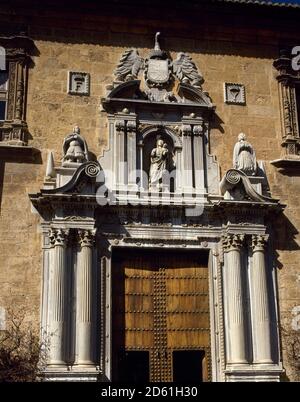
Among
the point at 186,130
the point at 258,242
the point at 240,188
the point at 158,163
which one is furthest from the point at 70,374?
the point at 186,130

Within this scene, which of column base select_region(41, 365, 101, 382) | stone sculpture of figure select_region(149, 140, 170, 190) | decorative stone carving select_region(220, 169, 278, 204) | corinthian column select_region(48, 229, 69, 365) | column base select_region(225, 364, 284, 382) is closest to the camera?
column base select_region(41, 365, 101, 382)

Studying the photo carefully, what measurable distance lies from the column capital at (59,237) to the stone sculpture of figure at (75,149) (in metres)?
1.48

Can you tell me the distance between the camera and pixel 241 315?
41.7 feet

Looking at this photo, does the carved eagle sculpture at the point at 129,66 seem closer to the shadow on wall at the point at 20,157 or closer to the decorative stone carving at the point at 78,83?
the decorative stone carving at the point at 78,83

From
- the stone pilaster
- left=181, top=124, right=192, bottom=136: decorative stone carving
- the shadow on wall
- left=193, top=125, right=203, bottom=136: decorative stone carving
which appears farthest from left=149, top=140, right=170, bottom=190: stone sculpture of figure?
the shadow on wall

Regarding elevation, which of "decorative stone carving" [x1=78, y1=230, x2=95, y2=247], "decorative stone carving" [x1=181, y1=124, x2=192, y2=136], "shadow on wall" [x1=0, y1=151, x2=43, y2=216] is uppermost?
"decorative stone carving" [x1=181, y1=124, x2=192, y2=136]

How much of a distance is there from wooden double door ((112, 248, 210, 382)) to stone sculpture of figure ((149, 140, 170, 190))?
1464 millimetres

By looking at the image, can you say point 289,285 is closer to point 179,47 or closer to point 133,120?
point 133,120

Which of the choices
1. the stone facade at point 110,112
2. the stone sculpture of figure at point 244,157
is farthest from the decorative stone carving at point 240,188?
the stone facade at point 110,112

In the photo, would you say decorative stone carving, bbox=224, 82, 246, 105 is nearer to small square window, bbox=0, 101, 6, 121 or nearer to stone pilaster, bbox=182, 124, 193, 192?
stone pilaster, bbox=182, 124, 193, 192

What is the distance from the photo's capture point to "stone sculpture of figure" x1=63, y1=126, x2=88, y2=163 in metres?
13.2

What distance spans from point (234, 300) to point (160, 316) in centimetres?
149

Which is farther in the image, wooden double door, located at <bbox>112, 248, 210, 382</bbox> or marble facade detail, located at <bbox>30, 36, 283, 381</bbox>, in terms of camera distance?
wooden double door, located at <bbox>112, 248, 210, 382</bbox>

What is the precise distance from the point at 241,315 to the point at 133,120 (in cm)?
461
